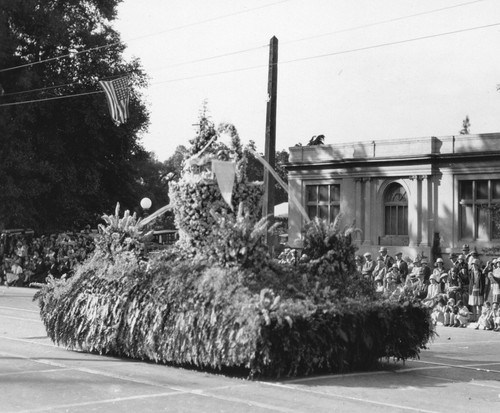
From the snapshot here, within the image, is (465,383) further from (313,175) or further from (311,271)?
(313,175)

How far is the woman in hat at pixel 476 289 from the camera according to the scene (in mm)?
21156

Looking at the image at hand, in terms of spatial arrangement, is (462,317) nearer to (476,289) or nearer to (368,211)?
(476,289)

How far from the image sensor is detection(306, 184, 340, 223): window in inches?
1441

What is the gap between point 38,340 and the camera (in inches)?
565

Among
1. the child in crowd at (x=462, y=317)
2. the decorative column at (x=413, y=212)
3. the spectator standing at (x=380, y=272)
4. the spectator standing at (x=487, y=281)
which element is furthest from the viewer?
the decorative column at (x=413, y=212)

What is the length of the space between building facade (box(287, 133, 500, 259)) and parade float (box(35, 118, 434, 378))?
61.0 ft

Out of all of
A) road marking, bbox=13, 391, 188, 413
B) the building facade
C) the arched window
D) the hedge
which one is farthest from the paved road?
the arched window

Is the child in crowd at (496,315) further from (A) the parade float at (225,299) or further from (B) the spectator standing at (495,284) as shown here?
(A) the parade float at (225,299)

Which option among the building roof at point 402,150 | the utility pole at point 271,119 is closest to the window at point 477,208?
the building roof at point 402,150

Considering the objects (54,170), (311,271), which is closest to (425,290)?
(311,271)

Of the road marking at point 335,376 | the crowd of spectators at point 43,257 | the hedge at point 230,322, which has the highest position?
the crowd of spectators at point 43,257

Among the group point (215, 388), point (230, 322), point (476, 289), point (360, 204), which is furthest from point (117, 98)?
point (215, 388)

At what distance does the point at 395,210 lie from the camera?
113 feet

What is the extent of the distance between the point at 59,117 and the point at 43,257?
7.68m
